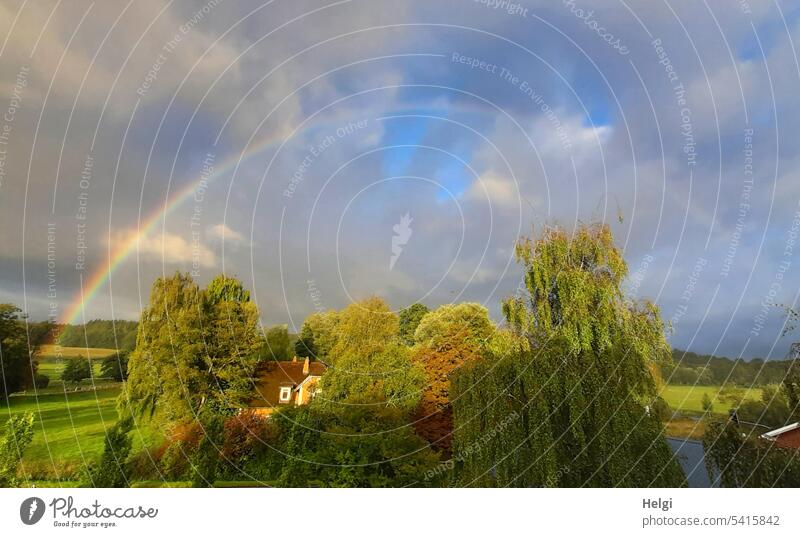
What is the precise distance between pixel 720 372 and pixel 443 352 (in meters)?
10.7

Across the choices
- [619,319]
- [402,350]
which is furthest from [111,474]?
[619,319]

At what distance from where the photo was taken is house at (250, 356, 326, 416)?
54.0 ft

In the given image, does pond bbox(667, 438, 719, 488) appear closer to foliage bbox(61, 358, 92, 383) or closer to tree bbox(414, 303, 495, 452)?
tree bbox(414, 303, 495, 452)

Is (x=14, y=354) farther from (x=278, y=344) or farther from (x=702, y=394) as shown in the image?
(x=702, y=394)

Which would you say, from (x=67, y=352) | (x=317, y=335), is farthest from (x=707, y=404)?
(x=67, y=352)

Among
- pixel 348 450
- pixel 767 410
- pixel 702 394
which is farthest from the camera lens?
pixel 767 410

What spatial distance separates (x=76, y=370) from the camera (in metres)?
16.0

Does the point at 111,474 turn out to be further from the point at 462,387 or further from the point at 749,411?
the point at 749,411

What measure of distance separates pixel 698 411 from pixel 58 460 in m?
21.1

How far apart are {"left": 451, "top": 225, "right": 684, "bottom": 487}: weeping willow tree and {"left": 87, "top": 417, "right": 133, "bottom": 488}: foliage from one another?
9.02 m

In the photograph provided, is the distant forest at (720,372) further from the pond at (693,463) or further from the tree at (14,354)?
the tree at (14,354)

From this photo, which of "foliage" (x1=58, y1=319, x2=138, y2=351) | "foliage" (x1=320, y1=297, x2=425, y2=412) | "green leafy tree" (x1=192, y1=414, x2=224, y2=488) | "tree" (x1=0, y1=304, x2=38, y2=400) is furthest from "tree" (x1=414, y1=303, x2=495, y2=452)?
"tree" (x1=0, y1=304, x2=38, y2=400)
